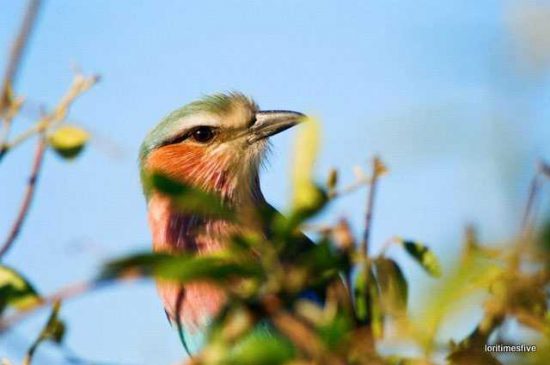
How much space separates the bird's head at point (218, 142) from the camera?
5.35m

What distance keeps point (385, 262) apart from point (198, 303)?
2.60 meters

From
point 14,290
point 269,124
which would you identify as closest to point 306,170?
point 14,290

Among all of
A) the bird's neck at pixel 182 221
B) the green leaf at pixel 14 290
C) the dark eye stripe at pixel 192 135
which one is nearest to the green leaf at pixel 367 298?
the green leaf at pixel 14 290

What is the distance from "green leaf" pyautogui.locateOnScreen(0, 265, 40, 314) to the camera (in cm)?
173

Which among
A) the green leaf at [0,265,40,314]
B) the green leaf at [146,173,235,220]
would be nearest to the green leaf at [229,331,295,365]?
the green leaf at [146,173,235,220]

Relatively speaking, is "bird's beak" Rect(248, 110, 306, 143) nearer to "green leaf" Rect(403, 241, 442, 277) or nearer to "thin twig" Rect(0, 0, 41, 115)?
"green leaf" Rect(403, 241, 442, 277)

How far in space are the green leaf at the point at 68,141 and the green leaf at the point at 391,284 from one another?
78cm

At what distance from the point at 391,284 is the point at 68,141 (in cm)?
85

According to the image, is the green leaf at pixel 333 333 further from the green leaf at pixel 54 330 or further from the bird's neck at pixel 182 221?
the bird's neck at pixel 182 221

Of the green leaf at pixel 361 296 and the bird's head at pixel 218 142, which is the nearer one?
the green leaf at pixel 361 296

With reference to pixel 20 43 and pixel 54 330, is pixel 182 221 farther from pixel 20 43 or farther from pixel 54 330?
pixel 20 43

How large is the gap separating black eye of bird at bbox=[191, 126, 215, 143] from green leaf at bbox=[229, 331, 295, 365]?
173 inches

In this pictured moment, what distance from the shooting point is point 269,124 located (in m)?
5.36

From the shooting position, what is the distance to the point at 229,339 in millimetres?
1245
